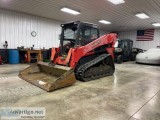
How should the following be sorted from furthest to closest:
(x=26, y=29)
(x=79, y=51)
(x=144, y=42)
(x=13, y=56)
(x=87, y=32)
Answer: (x=144, y=42)
(x=26, y=29)
(x=13, y=56)
(x=87, y=32)
(x=79, y=51)

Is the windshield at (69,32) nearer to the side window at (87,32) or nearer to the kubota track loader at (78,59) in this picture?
the kubota track loader at (78,59)

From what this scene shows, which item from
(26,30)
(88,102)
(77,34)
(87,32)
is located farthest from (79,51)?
(26,30)

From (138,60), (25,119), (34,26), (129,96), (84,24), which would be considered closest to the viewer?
(25,119)

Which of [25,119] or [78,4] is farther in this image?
[78,4]

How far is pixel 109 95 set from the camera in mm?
3660

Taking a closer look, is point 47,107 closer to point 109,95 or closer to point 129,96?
point 109,95

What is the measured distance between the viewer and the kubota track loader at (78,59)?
192 inches

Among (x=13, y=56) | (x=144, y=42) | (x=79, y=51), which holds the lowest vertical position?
(x=13, y=56)

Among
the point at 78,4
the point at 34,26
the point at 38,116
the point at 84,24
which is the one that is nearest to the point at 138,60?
the point at 78,4

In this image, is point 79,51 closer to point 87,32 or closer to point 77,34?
point 77,34

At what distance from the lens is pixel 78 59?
503 centimetres

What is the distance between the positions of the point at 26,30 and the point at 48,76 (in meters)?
5.79

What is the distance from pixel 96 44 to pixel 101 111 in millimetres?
3404

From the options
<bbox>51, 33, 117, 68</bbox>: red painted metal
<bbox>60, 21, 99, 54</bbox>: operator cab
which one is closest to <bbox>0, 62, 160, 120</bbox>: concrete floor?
<bbox>51, 33, 117, 68</bbox>: red painted metal
